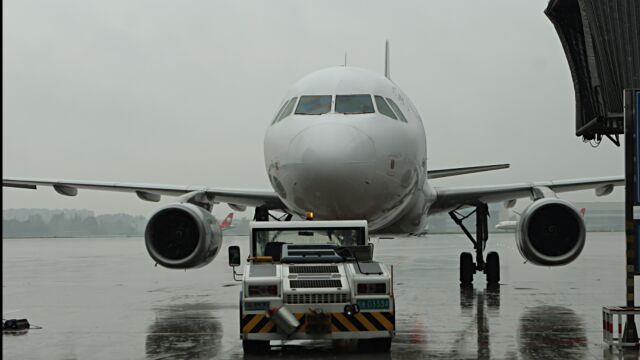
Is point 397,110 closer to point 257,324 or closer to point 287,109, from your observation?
point 287,109

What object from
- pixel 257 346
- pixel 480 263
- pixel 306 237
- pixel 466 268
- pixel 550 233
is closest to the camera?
pixel 257 346

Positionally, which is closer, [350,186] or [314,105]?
[350,186]

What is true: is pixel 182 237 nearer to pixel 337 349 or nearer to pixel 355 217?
pixel 355 217

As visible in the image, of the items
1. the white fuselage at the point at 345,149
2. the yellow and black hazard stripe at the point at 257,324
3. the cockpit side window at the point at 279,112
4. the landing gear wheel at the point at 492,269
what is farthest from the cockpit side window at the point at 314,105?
the landing gear wheel at the point at 492,269

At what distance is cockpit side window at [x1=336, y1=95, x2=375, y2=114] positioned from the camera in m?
12.4

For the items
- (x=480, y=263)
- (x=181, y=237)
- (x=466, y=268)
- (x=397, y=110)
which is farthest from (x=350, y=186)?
(x=480, y=263)

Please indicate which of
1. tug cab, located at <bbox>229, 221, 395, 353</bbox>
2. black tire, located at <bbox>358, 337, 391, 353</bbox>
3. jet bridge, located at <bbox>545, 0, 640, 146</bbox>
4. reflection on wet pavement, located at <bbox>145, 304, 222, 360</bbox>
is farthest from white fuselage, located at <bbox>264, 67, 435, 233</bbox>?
black tire, located at <bbox>358, 337, 391, 353</bbox>

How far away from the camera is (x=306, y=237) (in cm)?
1023

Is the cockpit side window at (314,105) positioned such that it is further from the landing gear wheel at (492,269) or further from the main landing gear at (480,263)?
the landing gear wheel at (492,269)

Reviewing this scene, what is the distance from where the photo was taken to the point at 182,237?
14.0 metres

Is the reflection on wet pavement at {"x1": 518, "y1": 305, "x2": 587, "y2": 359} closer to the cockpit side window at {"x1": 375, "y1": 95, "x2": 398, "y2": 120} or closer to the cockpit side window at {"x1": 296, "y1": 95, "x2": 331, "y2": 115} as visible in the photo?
the cockpit side window at {"x1": 375, "y1": 95, "x2": 398, "y2": 120}

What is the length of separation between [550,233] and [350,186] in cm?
413

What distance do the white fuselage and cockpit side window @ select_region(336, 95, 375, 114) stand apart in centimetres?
2

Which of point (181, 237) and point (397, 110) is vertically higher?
point (397, 110)
